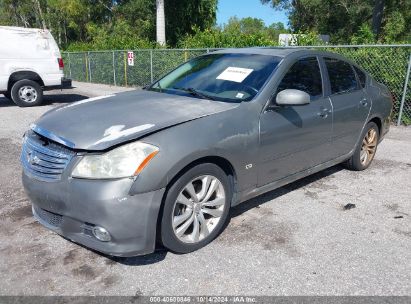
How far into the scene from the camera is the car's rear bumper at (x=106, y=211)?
257cm

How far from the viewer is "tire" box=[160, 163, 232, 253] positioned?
9.27 ft

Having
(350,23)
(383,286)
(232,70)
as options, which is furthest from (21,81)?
(350,23)

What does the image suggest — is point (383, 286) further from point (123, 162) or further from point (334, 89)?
point (334, 89)

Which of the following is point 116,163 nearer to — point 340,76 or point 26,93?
point 340,76

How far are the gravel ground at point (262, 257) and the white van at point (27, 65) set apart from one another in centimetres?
776

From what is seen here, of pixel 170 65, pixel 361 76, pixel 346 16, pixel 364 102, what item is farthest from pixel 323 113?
pixel 346 16

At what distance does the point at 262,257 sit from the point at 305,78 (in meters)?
2.02

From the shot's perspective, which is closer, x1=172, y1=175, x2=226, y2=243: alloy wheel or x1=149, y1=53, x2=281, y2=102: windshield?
x1=172, y1=175, x2=226, y2=243: alloy wheel

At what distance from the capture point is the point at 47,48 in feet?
37.3

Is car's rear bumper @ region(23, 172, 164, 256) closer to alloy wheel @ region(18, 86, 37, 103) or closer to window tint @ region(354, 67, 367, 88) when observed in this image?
window tint @ region(354, 67, 367, 88)

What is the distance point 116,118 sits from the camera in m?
3.01

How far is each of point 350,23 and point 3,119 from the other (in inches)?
1332

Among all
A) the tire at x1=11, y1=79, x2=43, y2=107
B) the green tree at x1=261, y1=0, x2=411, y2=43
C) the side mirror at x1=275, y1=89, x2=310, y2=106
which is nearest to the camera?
the side mirror at x1=275, y1=89, x2=310, y2=106

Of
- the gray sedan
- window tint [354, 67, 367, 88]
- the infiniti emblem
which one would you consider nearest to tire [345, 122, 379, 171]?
window tint [354, 67, 367, 88]
